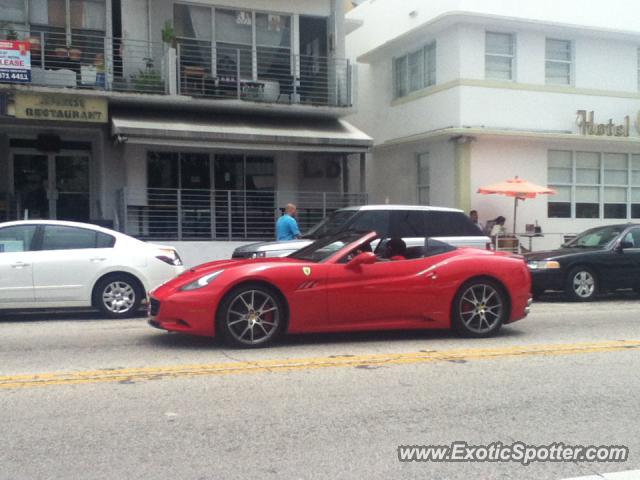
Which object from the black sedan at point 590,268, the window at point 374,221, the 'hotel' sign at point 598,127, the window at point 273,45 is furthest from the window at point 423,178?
the window at point 374,221

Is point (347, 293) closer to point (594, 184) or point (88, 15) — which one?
point (88, 15)

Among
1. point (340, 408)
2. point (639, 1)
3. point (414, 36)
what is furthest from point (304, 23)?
point (340, 408)

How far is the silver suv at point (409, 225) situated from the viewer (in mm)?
12000

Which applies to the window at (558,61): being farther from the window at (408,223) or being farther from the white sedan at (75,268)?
the white sedan at (75,268)

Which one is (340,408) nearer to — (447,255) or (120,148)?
(447,255)

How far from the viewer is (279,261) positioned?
799cm

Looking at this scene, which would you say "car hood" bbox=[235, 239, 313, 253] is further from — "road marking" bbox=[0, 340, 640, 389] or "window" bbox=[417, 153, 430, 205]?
"window" bbox=[417, 153, 430, 205]

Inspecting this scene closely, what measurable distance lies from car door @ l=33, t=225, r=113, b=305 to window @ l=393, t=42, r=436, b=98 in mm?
12306

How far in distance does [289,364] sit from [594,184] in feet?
51.9

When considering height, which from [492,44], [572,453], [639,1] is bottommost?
[572,453]

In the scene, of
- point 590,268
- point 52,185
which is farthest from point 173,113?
point 590,268

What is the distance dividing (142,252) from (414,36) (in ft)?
40.6

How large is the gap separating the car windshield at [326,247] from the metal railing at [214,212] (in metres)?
7.67

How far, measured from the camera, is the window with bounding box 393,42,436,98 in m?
19.9
